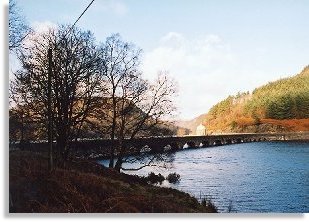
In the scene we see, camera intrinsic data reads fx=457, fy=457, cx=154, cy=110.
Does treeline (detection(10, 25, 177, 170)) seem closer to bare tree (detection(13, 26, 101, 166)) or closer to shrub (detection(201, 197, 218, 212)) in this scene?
bare tree (detection(13, 26, 101, 166))

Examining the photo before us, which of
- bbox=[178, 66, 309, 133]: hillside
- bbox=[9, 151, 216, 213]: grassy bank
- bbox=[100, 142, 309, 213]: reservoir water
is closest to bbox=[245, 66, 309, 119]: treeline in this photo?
bbox=[178, 66, 309, 133]: hillside

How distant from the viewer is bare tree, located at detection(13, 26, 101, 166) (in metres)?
10.5

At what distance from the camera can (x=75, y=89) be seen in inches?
451

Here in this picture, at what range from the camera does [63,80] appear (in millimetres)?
11242

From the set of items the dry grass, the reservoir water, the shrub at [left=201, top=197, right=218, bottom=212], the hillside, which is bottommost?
the shrub at [left=201, top=197, right=218, bottom=212]

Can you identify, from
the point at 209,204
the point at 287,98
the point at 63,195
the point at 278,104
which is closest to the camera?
the point at 63,195

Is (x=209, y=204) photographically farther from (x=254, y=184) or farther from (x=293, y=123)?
(x=293, y=123)

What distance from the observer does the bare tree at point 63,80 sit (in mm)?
10469

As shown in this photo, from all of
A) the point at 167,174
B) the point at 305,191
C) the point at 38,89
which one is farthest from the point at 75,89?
the point at 305,191

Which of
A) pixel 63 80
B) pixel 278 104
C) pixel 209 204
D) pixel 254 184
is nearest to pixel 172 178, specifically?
pixel 254 184

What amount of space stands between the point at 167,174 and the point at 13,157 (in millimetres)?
8736

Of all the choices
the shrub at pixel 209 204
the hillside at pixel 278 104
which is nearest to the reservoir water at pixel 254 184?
the shrub at pixel 209 204

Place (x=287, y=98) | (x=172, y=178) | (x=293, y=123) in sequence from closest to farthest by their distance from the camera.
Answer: (x=287, y=98), (x=293, y=123), (x=172, y=178)

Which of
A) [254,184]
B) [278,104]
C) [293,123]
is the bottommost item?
[254,184]
